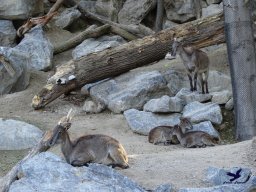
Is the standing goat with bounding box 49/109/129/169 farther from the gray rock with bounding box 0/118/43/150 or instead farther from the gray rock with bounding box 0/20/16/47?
the gray rock with bounding box 0/20/16/47

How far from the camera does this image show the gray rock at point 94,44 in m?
15.4

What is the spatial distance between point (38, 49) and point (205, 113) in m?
5.59

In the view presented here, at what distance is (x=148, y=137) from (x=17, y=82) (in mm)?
4405

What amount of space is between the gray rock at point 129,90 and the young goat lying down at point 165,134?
70.3 inches

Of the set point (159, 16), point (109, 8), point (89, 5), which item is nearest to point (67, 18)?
point (89, 5)

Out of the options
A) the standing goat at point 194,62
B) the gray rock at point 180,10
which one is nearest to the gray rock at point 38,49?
the gray rock at point 180,10

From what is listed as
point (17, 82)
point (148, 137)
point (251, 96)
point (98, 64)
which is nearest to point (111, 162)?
point (148, 137)

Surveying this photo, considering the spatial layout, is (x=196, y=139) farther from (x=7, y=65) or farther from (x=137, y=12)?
(x=137, y=12)

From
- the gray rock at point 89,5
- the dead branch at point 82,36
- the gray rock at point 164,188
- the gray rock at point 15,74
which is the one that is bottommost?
the gray rock at point 164,188

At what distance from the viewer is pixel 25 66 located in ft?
45.8

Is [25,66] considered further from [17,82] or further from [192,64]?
[192,64]

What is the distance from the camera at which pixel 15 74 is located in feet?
44.7

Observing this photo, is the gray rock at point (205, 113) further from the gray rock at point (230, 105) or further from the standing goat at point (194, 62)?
the standing goat at point (194, 62)

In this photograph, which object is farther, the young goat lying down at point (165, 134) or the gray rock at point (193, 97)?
the gray rock at point (193, 97)
